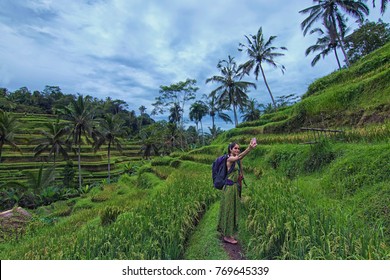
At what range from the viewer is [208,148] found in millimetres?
18281

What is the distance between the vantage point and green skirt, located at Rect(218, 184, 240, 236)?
13.9 feet

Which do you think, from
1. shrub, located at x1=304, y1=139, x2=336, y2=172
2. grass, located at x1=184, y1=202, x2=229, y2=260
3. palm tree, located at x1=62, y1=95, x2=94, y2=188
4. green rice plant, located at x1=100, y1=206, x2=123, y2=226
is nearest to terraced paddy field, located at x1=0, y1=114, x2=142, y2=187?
palm tree, located at x1=62, y1=95, x2=94, y2=188

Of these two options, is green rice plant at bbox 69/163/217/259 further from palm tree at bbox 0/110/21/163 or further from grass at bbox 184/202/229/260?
palm tree at bbox 0/110/21/163

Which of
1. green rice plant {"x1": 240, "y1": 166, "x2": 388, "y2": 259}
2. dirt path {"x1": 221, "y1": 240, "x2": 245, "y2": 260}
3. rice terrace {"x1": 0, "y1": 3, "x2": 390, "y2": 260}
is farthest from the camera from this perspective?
dirt path {"x1": 221, "y1": 240, "x2": 245, "y2": 260}

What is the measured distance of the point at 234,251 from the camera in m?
4.15

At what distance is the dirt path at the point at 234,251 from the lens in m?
4.02

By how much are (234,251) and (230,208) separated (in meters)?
0.73

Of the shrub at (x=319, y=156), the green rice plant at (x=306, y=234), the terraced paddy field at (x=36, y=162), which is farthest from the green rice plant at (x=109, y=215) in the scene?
the terraced paddy field at (x=36, y=162)

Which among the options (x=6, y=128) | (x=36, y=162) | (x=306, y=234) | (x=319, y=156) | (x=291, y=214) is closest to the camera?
(x=306, y=234)

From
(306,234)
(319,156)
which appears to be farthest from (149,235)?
(319,156)

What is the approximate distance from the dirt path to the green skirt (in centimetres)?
20

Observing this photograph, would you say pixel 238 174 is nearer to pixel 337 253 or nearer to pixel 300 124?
pixel 337 253

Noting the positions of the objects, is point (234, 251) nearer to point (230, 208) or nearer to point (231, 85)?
point (230, 208)
